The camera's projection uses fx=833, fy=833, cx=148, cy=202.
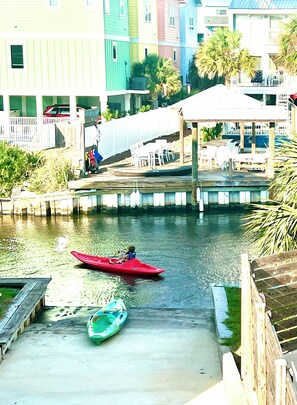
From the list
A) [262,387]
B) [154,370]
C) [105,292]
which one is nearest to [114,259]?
[105,292]

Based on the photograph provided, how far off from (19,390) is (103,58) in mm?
32066

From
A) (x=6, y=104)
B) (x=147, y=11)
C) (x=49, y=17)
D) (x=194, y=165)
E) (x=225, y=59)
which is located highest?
(x=147, y=11)

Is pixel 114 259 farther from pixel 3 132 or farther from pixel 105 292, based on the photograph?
pixel 3 132

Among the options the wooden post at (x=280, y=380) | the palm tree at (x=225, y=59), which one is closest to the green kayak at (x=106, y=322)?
the wooden post at (x=280, y=380)

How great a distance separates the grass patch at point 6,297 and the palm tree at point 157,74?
33.5m

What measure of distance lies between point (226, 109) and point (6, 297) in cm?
1748

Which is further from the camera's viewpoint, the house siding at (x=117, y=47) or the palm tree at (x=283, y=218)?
the house siding at (x=117, y=47)

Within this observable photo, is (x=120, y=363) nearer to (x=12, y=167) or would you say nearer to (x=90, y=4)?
(x=12, y=167)

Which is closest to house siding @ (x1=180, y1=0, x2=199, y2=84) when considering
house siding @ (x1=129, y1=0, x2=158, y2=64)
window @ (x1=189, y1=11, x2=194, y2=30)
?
window @ (x1=189, y1=11, x2=194, y2=30)

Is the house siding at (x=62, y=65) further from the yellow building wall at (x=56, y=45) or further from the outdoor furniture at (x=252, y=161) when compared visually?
the outdoor furniture at (x=252, y=161)

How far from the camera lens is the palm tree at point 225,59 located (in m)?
47.6

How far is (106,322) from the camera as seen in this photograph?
14.3m

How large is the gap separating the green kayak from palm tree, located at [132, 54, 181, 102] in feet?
114

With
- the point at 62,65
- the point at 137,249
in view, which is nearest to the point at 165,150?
the point at 62,65
